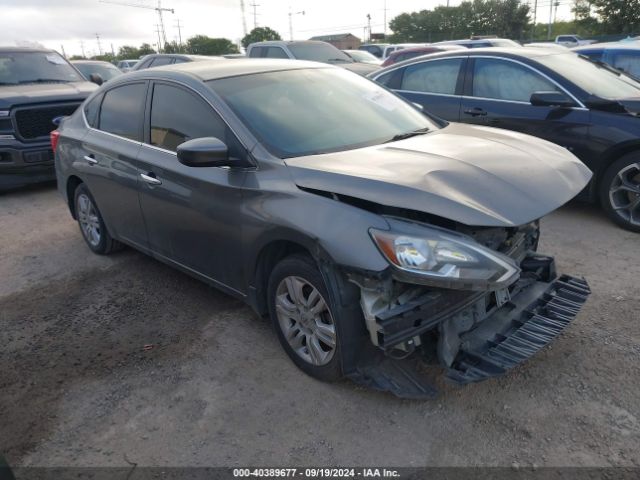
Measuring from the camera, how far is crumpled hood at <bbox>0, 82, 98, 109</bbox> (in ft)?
24.2

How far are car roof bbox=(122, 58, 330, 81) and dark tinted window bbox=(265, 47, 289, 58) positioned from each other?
309 inches

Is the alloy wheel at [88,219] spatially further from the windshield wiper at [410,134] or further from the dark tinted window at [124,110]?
the windshield wiper at [410,134]

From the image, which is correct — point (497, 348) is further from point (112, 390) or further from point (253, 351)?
point (112, 390)

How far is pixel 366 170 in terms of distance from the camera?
280 cm

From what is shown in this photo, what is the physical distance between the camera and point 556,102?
16.9ft

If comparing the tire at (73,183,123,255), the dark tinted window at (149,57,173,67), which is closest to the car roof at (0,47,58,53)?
the dark tinted window at (149,57,173,67)

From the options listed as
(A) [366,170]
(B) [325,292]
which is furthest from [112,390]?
(A) [366,170]

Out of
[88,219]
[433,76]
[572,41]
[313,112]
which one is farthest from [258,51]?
[572,41]

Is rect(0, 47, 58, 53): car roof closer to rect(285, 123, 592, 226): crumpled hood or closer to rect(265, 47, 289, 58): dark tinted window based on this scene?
rect(265, 47, 289, 58): dark tinted window

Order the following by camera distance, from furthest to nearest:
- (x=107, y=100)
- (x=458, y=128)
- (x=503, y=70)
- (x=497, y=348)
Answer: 1. (x=503, y=70)
2. (x=107, y=100)
3. (x=458, y=128)
4. (x=497, y=348)

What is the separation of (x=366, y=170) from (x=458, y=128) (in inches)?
55.7

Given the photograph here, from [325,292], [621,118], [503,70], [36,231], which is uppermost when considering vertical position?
[503,70]

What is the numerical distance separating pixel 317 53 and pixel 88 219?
330 inches

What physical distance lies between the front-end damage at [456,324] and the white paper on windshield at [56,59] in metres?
8.36
